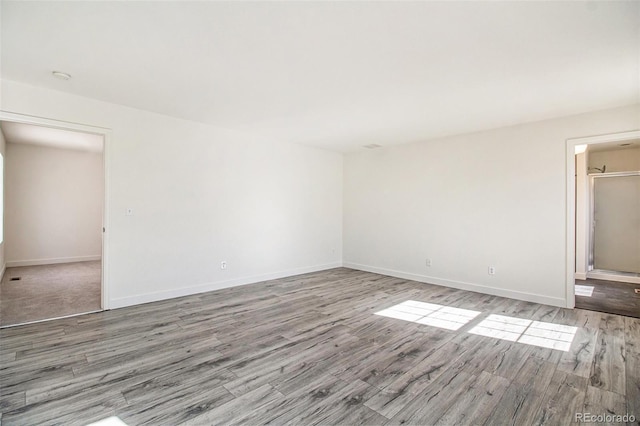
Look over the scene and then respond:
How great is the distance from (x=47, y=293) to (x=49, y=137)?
10.9ft

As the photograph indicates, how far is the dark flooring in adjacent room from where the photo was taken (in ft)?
12.7

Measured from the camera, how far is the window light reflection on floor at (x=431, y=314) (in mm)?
3416

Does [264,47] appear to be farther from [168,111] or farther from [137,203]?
[137,203]

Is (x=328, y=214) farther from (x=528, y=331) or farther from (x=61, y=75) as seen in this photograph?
(x=61, y=75)

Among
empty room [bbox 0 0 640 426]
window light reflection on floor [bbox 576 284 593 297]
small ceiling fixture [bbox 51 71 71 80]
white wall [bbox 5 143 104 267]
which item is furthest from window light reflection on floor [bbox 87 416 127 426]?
white wall [bbox 5 143 104 267]

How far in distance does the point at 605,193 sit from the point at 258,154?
23.1 ft

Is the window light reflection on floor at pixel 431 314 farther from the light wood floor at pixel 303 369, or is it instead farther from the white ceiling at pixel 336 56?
the white ceiling at pixel 336 56

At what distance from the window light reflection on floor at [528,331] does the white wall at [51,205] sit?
827cm

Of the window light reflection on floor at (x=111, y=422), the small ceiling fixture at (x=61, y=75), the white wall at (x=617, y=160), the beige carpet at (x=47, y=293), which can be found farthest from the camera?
the white wall at (x=617, y=160)

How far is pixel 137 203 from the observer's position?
3.96 meters

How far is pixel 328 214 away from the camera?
6.53m

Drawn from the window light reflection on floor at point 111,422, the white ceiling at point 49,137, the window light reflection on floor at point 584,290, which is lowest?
the window light reflection on floor at point 584,290

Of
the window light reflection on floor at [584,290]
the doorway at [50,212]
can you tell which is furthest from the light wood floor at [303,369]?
the doorway at [50,212]

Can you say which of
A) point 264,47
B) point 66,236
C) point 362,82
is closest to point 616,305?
point 362,82
